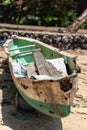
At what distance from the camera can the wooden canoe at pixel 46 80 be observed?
619 centimetres

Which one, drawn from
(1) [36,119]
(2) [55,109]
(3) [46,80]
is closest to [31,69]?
(1) [36,119]

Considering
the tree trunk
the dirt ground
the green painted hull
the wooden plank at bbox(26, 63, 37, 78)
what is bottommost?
the dirt ground

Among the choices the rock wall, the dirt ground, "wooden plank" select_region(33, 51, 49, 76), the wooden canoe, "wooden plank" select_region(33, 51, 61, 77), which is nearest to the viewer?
the wooden canoe

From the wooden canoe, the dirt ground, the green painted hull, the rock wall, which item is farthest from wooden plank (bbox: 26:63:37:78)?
the rock wall

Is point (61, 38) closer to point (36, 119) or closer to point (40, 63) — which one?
point (40, 63)

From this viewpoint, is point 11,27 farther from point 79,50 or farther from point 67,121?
point 67,121

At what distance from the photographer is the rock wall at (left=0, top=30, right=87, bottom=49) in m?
11.0

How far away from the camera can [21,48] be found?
8781mm

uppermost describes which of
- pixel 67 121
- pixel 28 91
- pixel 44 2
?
pixel 44 2

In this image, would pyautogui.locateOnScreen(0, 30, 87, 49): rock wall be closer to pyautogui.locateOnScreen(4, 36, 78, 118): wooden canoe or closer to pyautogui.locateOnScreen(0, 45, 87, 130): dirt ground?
pyautogui.locateOnScreen(4, 36, 78, 118): wooden canoe

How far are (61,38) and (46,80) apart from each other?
4.91 meters

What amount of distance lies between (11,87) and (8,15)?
466 centimetres

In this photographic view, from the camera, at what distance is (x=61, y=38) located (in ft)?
36.2

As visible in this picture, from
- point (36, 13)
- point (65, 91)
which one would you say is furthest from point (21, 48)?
point (36, 13)
